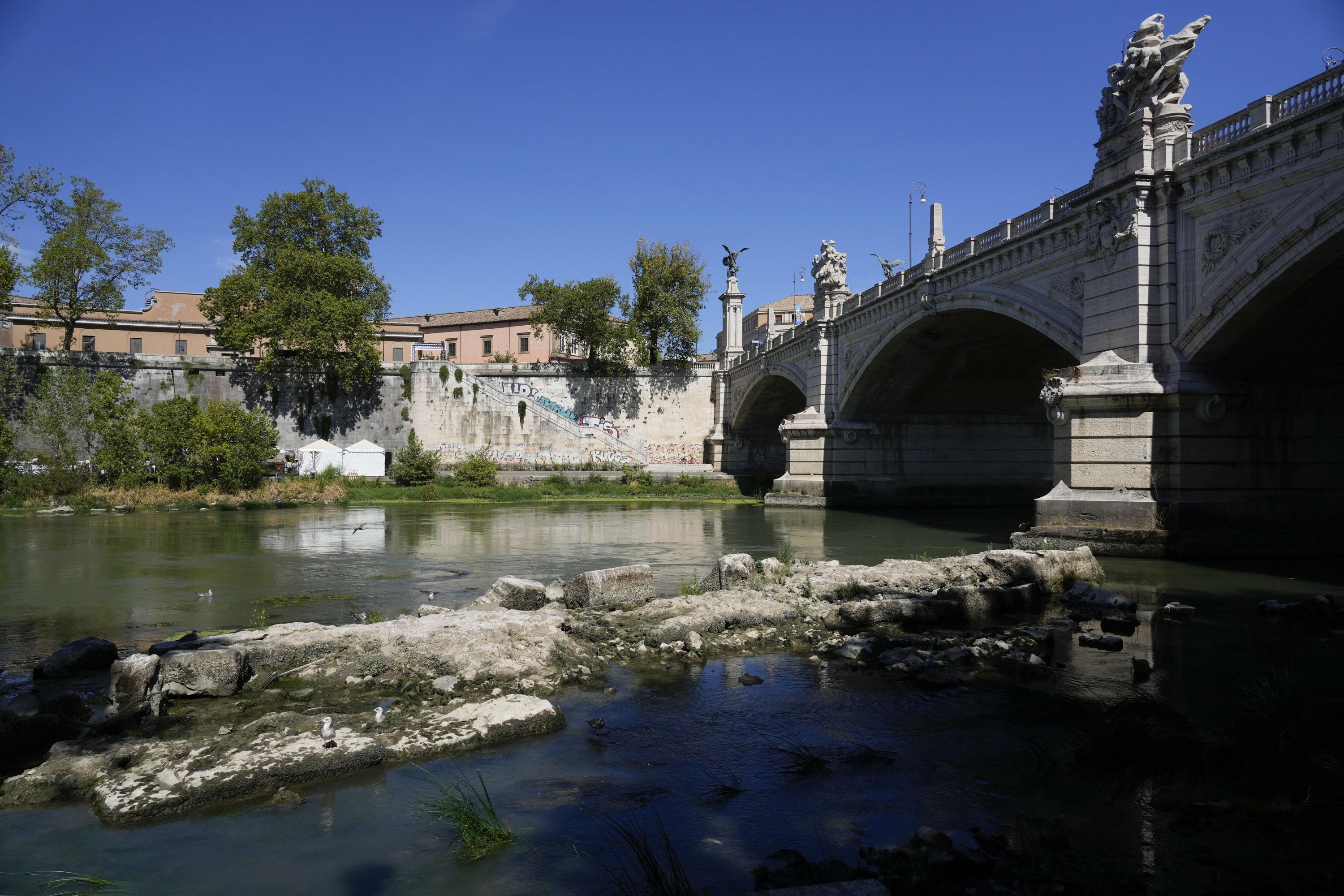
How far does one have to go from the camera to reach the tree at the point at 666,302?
5228cm

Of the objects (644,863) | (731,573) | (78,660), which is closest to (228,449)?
(78,660)

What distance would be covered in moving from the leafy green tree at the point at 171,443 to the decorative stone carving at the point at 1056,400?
3495 cm

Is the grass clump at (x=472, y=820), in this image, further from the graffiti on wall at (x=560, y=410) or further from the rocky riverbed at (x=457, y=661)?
the graffiti on wall at (x=560, y=410)

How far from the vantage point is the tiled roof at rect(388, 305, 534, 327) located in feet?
224

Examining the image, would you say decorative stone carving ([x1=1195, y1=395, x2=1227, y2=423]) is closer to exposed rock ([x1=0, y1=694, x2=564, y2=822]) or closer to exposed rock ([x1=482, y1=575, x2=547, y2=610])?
exposed rock ([x1=482, y1=575, x2=547, y2=610])

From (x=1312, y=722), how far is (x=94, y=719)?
31.3ft

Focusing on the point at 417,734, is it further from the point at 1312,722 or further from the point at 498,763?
the point at 1312,722

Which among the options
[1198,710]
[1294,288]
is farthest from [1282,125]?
[1198,710]

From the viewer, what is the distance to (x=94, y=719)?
22.8 ft

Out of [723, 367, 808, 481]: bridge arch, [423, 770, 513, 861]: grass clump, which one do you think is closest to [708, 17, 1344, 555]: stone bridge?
[423, 770, 513, 861]: grass clump

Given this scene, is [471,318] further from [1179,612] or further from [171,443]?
[1179,612]

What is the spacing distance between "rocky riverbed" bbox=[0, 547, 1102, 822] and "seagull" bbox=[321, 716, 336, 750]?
0.06m

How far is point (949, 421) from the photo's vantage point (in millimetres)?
37594

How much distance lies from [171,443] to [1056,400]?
117 feet
